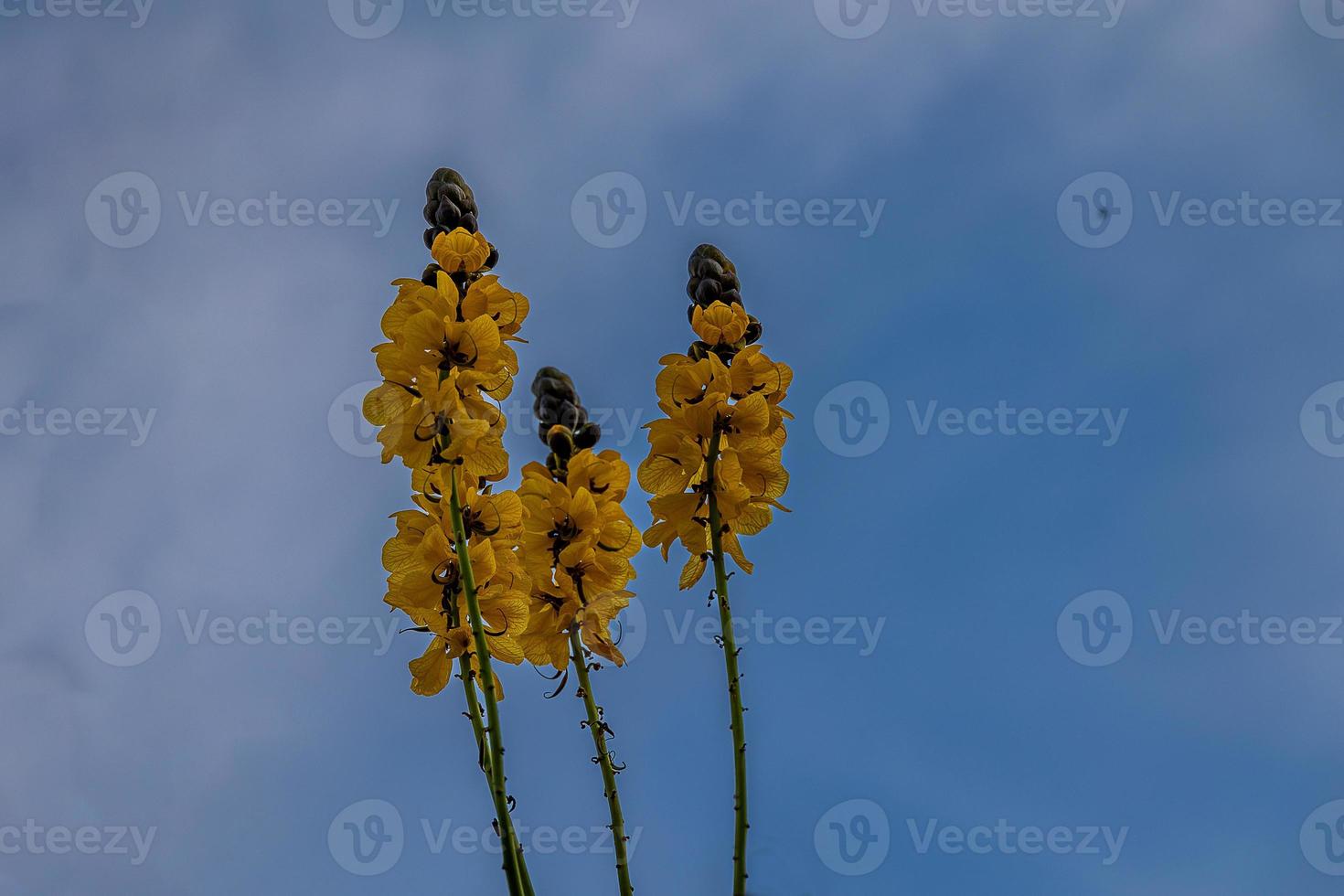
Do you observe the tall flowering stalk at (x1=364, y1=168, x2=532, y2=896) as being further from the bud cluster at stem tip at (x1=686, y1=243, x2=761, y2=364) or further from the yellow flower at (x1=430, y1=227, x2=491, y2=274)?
the bud cluster at stem tip at (x1=686, y1=243, x2=761, y2=364)

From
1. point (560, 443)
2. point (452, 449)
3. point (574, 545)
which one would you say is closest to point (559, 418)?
point (560, 443)

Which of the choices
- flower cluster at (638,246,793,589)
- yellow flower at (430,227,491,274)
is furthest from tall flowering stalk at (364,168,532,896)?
flower cluster at (638,246,793,589)

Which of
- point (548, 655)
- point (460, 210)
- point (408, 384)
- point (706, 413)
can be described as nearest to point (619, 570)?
point (548, 655)

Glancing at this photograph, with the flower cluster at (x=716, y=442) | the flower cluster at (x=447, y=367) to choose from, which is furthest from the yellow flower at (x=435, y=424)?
the flower cluster at (x=716, y=442)

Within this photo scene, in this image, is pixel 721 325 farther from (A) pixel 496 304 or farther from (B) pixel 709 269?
(A) pixel 496 304

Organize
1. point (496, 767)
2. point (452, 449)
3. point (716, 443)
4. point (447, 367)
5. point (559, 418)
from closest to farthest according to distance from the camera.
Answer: point (496, 767), point (452, 449), point (447, 367), point (716, 443), point (559, 418)

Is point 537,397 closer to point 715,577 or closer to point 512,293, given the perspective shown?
point 512,293

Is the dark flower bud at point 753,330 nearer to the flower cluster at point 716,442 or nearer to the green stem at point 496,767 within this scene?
the flower cluster at point 716,442

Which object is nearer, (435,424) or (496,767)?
(496,767)
